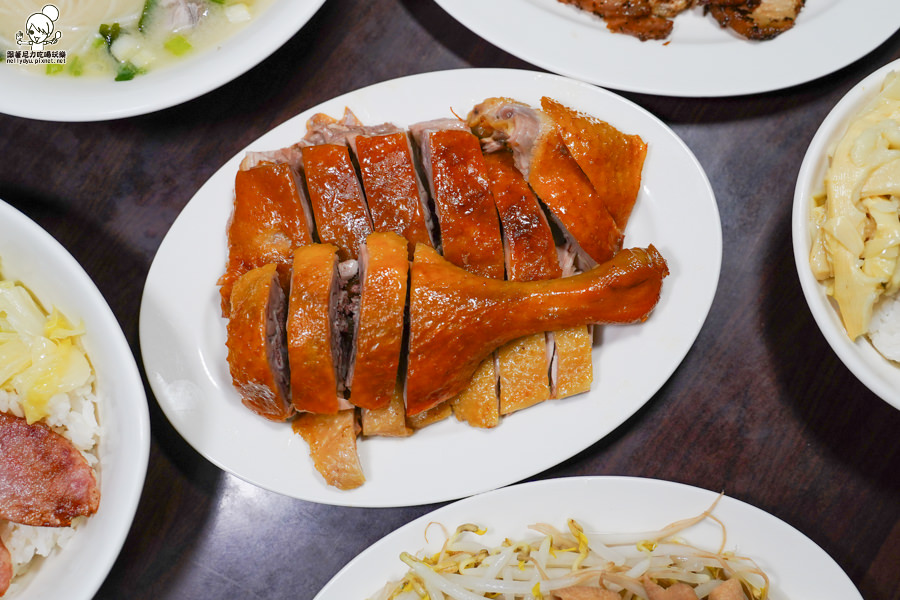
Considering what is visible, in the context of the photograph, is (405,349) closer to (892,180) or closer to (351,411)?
(351,411)

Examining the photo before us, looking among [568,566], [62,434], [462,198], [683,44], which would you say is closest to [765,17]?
[683,44]

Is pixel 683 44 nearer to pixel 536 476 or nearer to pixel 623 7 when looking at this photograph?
pixel 623 7

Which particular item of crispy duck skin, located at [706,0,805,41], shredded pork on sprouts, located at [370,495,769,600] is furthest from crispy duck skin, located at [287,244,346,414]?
crispy duck skin, located at [706,0,805,41]

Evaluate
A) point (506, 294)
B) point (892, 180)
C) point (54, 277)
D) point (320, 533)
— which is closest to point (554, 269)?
point (506, 294)

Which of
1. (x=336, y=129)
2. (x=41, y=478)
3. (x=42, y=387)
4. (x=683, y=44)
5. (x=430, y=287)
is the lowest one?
(x=41, y=478)

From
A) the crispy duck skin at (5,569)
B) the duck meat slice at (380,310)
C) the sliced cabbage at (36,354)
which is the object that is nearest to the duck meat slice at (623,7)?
the duck meat slice at (380,310)

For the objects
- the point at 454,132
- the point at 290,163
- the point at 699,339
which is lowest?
the point at 699,339

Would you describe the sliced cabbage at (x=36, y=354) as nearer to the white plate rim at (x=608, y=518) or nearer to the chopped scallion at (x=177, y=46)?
the chopped scallion at (x=177, y=46)
